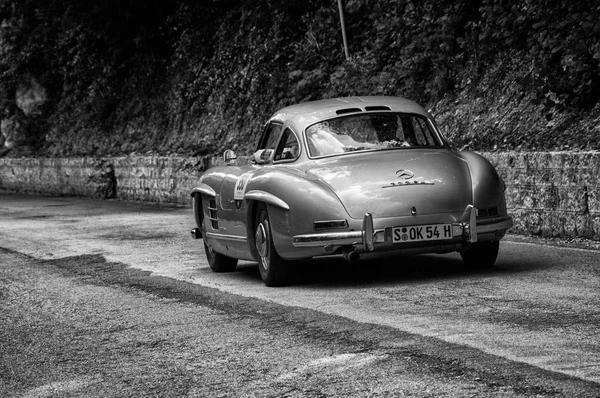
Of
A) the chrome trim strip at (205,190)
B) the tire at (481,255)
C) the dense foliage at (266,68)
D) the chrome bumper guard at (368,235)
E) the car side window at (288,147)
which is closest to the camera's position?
the chrome bumper guard at (368,235)

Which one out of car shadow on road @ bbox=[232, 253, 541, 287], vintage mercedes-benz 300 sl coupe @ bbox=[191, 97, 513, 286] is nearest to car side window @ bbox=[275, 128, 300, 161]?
vintage mercedes-benz 300 sl coupe @ bbox=[191, 97, 513, 286]

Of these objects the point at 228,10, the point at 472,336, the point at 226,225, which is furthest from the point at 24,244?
the point at 228,10

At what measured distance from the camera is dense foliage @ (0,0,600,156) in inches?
650

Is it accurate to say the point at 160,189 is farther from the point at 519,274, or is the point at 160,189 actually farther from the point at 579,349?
the point at 579,349

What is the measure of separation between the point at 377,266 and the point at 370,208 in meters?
1.71

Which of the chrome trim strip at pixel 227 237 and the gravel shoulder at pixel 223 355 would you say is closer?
the gravel shoulder at pixel 223 355

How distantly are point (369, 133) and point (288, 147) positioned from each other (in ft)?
2.41

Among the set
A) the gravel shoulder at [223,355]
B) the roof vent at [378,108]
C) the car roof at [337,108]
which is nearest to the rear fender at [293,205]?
the gravel shoulder at [223,355]

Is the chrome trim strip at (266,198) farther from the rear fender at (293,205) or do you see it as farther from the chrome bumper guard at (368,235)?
the chrome bumper guard at (368,235)

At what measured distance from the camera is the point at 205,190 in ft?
38.1

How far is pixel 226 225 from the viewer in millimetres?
10953

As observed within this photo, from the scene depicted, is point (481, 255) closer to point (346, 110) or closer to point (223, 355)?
point (346, 110)

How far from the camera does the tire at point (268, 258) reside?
977 cm

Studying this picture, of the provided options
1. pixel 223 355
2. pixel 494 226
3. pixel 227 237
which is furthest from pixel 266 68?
pixel 223 355
